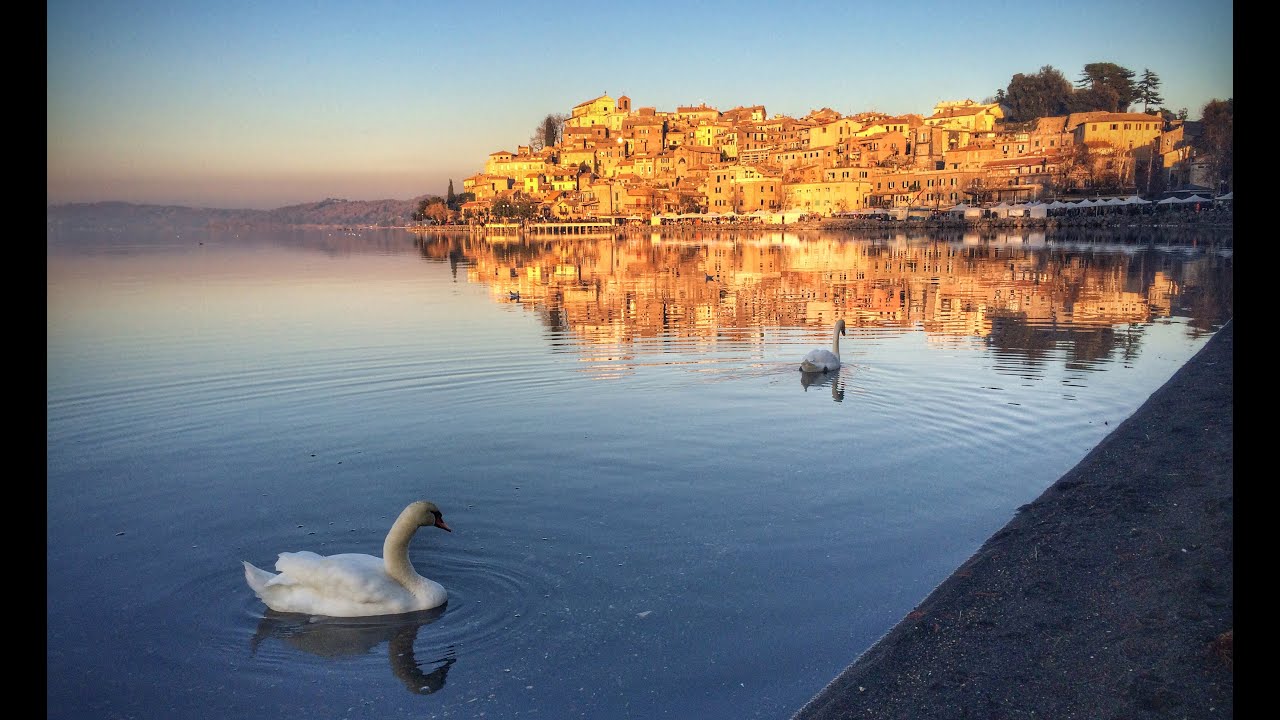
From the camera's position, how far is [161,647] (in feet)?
17.0

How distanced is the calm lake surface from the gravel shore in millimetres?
472

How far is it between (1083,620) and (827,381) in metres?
8.29

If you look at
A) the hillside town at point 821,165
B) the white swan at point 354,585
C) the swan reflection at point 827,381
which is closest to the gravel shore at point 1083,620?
the white swan at point 354,585

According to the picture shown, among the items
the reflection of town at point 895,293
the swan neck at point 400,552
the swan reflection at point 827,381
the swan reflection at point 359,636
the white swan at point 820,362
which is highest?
the reflection of town at point 895,293

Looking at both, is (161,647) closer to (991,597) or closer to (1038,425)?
(991,597)

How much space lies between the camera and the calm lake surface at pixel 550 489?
193 inches

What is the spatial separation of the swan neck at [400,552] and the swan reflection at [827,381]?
739 cm

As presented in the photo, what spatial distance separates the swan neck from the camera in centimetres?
556

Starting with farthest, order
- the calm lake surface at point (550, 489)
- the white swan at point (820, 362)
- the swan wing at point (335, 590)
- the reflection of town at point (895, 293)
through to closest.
Answer: 1. the reflection of town at point (895, 293)
2. the white swan at point (820, 362)
3. the swan wing at point (335, 590)
4. the calm lake surface at point (550, 489)

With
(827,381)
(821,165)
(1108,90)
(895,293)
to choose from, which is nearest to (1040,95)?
(1108,90)

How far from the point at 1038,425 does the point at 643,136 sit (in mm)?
131518

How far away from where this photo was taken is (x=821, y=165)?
108m

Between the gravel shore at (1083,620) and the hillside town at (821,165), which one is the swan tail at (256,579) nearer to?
the gravel shore at (1083,620)
